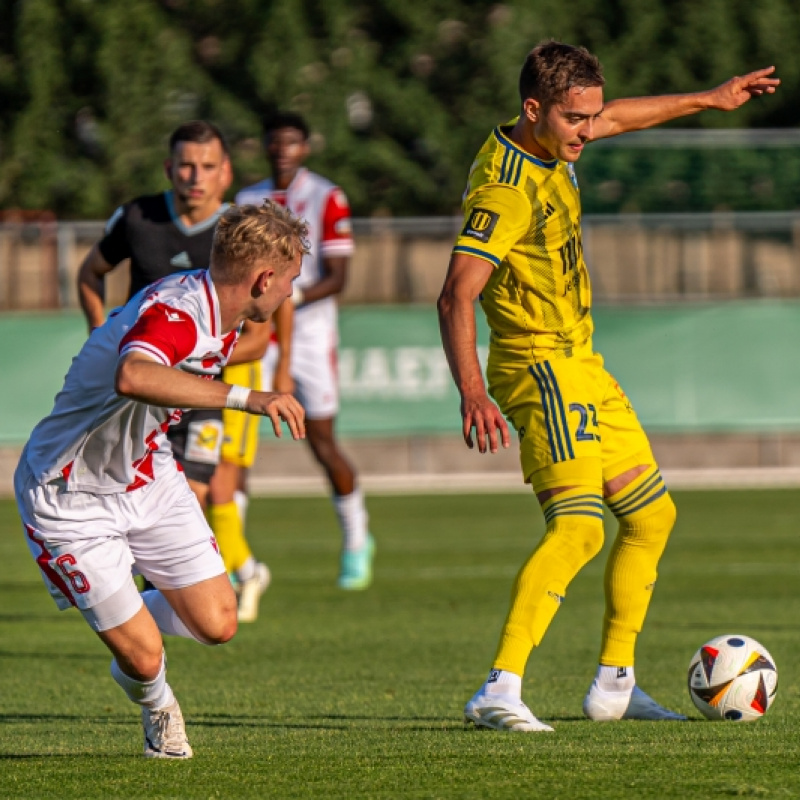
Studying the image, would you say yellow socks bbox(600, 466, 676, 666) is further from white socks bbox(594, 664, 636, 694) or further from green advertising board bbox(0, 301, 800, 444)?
green advertising board bbox(0, 301, 800, 444)

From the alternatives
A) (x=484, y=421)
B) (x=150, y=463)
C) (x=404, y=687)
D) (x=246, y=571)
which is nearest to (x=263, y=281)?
(x=150, y=463)

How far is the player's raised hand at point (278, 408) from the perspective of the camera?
4438 mm

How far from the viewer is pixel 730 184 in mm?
22688

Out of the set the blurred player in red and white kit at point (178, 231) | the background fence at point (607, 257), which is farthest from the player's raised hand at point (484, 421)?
the background fence at point (607, 257)

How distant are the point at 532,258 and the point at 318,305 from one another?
16.9ft

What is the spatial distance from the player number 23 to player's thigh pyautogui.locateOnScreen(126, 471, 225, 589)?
1.26 metres

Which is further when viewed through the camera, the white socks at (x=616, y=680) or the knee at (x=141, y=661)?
the white socks at (x=616, y=680)

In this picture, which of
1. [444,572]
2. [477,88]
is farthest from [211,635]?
[477,88]

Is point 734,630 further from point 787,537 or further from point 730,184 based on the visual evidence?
point 730,184

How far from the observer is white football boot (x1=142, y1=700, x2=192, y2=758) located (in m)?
5.04

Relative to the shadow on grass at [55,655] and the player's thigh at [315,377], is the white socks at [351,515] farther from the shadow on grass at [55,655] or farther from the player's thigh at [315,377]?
the shadow on grass at [55,655]

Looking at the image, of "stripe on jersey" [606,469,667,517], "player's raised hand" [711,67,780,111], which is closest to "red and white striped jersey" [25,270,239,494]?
"stripe on jersey" [606,469,667,517]

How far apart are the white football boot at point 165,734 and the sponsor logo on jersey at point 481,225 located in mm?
1759

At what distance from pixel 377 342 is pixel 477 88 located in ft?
40.3
